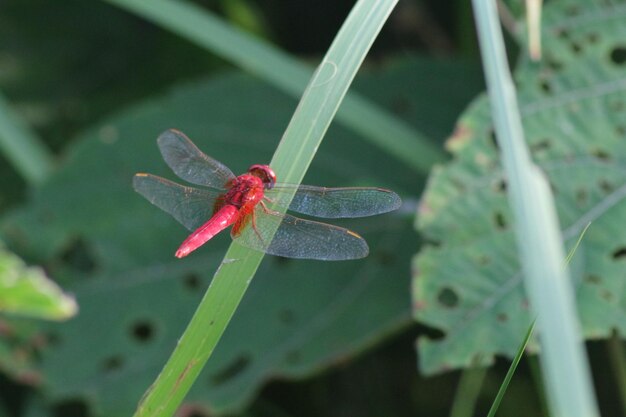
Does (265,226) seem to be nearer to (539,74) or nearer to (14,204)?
(539,74)

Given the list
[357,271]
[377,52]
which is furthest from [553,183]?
[377,52]

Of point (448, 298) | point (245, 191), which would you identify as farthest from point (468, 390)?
point (245, 191)

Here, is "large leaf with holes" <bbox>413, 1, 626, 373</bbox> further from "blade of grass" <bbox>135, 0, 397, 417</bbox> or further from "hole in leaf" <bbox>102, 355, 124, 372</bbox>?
"hole in leaf" <bbox>102, 355, 124, 372</bbox>

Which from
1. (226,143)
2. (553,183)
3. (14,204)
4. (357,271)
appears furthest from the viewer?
(14,204)

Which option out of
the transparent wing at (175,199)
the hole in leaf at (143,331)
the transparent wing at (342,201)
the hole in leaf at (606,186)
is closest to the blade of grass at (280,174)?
the transparent wing at (342,201)

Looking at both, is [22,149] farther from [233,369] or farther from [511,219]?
[511,219]

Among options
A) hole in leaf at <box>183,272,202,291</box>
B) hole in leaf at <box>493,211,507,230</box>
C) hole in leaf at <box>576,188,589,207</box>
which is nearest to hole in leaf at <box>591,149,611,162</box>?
hole in leaf at <box>576,188,589,207</box>

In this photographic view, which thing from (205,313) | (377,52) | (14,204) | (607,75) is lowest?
(205,313)
